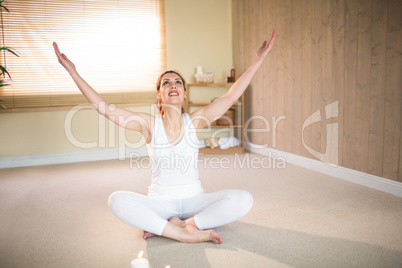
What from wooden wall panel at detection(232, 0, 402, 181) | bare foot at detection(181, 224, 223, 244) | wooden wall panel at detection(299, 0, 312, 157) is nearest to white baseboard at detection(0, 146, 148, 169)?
wooden wall panel at detection(232, 0, 402, 181)

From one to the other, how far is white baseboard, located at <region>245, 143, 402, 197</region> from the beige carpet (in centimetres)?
9

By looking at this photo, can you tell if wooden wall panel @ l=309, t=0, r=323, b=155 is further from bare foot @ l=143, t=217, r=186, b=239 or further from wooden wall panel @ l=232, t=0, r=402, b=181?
bare foot @ l=143, t=217, r=186, b=239

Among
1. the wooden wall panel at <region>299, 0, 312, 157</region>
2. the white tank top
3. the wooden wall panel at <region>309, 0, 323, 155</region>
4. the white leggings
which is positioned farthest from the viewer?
the wooden wall panel at <region>299, 0, 312, 157</region>

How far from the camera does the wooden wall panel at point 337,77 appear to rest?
2613 mm

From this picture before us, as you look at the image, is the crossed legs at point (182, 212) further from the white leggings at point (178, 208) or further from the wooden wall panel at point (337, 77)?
the wooden wall panel at point (337, 77)

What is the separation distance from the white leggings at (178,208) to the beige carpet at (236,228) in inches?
4.6

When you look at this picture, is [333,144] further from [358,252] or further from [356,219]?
[358,252]

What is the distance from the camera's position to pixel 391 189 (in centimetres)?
262

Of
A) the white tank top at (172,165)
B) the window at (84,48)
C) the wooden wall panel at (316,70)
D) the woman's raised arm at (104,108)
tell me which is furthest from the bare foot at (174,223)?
the window at (84,48)

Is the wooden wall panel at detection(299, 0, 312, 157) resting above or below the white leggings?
above

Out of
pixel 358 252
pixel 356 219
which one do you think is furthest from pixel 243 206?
pixel 356 219

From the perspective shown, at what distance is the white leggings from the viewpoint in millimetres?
1752

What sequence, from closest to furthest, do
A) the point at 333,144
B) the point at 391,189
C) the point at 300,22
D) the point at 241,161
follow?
1. the point at 391,189
2. the point at 333,144
3. the point at 300,22
4. the point at 241,161

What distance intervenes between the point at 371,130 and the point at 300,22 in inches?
54.8
